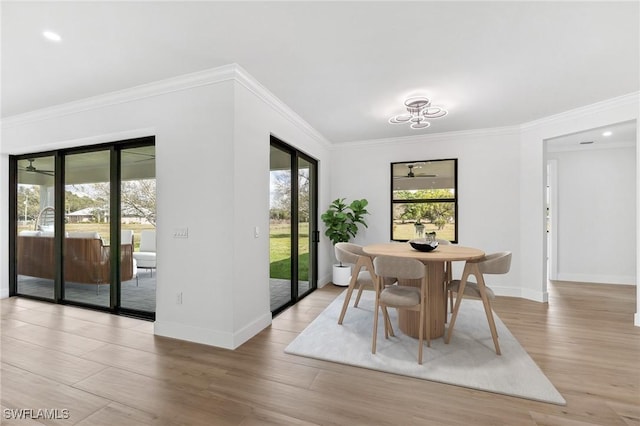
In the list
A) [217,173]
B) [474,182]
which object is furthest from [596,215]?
[217,173]

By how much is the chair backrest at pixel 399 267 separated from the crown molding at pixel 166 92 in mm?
2105

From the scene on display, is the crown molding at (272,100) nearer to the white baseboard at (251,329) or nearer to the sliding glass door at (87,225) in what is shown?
the sliding glass door at (87,225)

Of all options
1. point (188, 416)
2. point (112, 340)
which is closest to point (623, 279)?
point (188, 416)

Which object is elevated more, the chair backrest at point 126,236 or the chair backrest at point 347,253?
the chair backrest at point 126,236

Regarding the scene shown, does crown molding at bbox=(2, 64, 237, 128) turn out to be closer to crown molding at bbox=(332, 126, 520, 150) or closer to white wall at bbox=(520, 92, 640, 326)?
crown molding at bbox=(332, 126, 520, 150)

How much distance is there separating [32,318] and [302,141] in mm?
3952

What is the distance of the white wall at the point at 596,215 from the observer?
16.6 ft

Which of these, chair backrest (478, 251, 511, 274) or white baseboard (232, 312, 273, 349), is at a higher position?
chair backrest (478, 251, 511, 274)

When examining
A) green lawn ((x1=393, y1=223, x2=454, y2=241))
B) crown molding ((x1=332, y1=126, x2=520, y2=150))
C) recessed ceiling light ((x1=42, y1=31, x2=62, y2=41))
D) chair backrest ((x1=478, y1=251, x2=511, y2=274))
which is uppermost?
recessed ceiling light ((x1=42, y1=31, x2=62, y2=41))

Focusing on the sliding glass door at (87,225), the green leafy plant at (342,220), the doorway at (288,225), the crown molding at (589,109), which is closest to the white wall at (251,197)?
the doorway at (288,225)

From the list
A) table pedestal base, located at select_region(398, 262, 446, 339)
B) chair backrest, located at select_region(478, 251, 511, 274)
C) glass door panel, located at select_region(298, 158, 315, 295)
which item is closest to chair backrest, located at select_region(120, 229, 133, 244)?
glass door panel, located at select_region(298, 158, 315, 295)

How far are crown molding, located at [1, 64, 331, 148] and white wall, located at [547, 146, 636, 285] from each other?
5.06 metres

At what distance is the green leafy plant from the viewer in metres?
4.95

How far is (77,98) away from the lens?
3.34 m
